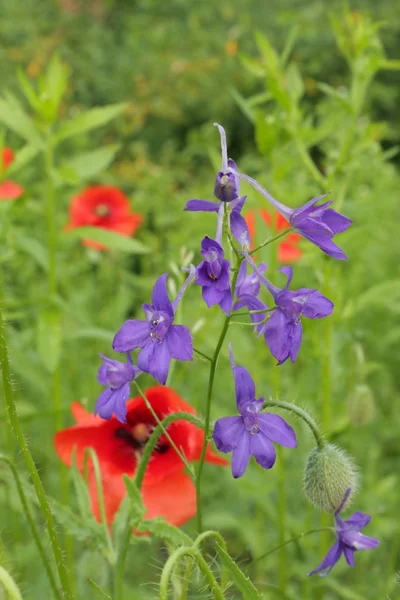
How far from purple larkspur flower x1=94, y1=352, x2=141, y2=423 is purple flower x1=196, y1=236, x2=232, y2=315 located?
0.51 ft

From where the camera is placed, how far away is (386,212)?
9.50ft

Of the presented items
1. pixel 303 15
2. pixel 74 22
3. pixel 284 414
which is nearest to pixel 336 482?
pixel 284 414

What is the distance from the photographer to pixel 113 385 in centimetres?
80

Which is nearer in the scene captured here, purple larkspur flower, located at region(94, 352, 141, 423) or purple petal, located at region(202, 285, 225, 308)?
purple petal, located at region(202, 285, 225, 308)

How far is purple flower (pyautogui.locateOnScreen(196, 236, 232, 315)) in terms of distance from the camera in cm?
67

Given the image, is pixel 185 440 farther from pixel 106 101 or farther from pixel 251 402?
pixel 106 101

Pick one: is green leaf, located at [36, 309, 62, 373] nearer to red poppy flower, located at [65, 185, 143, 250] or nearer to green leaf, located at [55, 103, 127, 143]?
green leaf, located at [55, 103, 127, 143]

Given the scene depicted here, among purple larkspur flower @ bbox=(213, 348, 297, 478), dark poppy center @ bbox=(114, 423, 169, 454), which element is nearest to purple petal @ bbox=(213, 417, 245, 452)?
purple larkspur flower @ bbox=(213, 348, 297, 478)

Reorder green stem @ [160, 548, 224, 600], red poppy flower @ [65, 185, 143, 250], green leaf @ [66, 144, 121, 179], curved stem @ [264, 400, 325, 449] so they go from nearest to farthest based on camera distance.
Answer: green stem @ [160, 548, 224, 600]
curved stem @ [264, 400, 325, 449]
green leaf @ [66, 144, 121, 179]
red poppy flower @ [65, 185, 143, 250]

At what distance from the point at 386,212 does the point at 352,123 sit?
1534mm

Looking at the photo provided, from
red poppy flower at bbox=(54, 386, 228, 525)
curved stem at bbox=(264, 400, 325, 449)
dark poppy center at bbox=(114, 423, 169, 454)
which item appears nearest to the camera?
curved stem at bbox=(264, 400, 325, 449)

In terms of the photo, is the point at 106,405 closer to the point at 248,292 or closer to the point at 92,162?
the point at 248,292

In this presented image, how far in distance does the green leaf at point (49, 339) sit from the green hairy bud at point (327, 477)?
701 mm

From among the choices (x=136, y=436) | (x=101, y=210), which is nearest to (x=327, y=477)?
(x=136, y=436)
